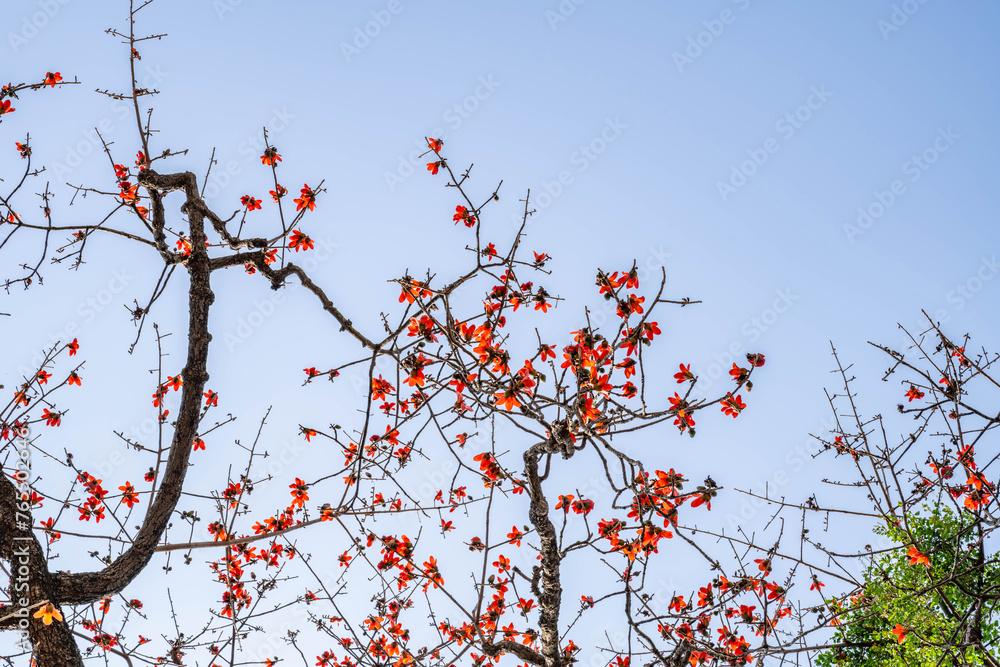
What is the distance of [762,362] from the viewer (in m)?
2.37

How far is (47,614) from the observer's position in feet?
6.10

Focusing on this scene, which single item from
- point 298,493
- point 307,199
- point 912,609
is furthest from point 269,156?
point 912,609

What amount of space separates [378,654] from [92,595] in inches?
73.0

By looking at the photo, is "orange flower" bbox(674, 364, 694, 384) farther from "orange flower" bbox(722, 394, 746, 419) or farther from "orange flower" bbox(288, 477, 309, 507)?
"orange flower" bbox(288, 477, 309, 507)

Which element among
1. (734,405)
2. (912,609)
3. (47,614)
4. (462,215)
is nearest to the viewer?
(47,614)

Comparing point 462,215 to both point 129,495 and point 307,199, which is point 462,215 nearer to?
point 307,199

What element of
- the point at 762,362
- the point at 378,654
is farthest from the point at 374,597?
the point at 762,362

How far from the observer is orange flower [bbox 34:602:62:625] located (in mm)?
1857

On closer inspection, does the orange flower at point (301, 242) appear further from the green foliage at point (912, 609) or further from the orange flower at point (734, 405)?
the green foliage at point (912, 609)

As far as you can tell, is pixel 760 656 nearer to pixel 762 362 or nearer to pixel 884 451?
pixel 884 451

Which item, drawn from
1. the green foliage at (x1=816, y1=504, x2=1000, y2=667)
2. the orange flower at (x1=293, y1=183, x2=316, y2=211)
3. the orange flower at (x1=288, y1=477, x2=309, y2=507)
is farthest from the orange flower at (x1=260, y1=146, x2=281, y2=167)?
the green foliage at (x1=816, y1=504, x2=1000, y2=667)

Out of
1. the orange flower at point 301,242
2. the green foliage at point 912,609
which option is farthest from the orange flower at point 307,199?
the green foliage at point 912,609

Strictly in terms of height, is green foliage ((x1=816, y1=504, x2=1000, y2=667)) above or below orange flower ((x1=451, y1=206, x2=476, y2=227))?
below

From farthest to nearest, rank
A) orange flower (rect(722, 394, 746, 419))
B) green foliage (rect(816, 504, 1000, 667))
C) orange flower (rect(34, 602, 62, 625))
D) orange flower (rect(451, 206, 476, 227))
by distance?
1. green foliage (rect(816, 504, 1000, 667))
2. orange flower (rect(451, 206, 476, 227))
3. orange flower (rect(722, 394, 746, 419))
4. orange flower (rect(34, 602, 62, 625))
